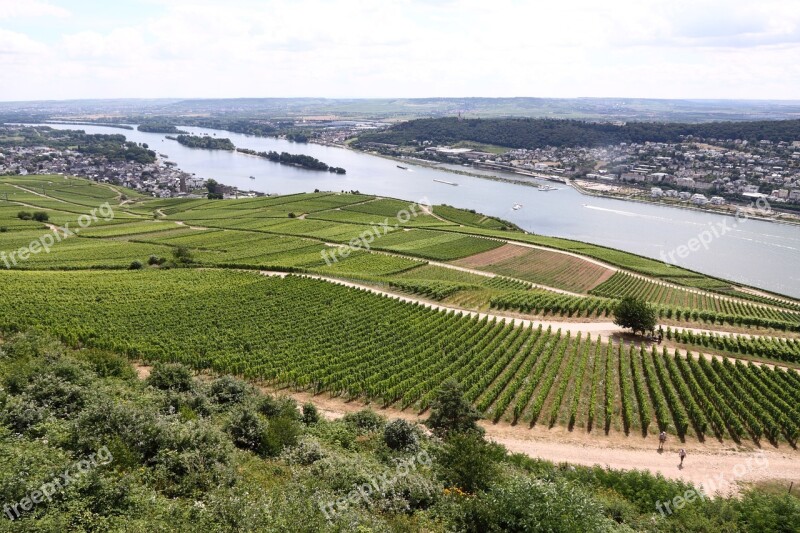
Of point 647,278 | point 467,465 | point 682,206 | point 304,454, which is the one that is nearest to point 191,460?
point 304,454

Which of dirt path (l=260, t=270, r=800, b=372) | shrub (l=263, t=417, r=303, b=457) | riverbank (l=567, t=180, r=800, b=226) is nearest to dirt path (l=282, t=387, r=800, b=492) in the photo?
shrub (l=263, t=417, r=303, b=457)

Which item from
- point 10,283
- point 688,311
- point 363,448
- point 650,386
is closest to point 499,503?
point 363,448

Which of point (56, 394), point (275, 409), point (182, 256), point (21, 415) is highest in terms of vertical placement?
point (21, 415)

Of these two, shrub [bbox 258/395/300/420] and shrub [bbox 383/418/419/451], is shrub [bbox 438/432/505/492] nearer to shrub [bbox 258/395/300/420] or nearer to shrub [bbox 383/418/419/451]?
shrub [bbox 383/418/419/451]

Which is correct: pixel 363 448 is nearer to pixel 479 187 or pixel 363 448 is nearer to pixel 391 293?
pixel 391 293

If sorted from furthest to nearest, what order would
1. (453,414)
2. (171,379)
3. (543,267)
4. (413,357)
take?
(543,267), (413,357), (171,379), (453,414)

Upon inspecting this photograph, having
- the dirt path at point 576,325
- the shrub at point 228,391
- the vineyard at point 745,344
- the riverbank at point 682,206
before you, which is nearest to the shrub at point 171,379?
the shrub at point 228,391

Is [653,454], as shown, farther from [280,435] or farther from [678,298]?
[678,298]
